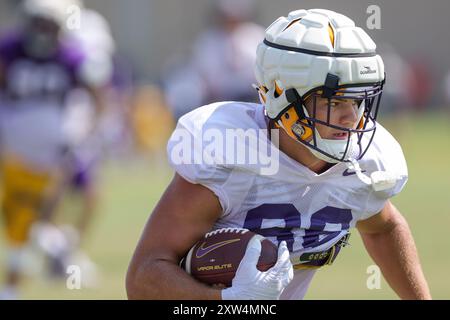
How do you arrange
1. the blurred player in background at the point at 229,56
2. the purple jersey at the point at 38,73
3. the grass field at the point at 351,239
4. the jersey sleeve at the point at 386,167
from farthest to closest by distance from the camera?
the blurred player in background at the point at 229,56 < the purple jersey at the point at 38,73 < the grass field at the point at 351,239 < the jersey sleeve at the point at 386,167

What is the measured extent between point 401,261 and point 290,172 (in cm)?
63

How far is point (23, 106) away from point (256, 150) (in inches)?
169

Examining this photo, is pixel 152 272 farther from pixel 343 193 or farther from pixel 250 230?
pixel 343 193

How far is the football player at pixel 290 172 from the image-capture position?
342 centimetres

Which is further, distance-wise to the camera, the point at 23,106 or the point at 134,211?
the point at 134,211

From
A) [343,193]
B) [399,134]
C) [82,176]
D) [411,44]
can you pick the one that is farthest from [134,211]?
[411,44]

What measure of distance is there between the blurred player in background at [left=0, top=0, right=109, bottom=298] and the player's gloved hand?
Result: 4.21 metres

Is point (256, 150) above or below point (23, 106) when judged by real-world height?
above

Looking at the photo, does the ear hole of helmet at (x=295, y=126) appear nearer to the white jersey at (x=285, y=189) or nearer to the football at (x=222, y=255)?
the white jersey at (x=285, y=189)

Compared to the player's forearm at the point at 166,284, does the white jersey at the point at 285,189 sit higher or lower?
higher

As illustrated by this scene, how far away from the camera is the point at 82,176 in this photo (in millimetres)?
7855

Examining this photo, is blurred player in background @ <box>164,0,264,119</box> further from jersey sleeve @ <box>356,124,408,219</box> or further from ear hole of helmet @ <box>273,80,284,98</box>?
A: ear hole of helmet @ <box>273,80,284,98</box>

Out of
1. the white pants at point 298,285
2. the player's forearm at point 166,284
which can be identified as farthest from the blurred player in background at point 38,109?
the player's forearm at point 166,284

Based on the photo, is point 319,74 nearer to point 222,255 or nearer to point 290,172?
point 290,172
